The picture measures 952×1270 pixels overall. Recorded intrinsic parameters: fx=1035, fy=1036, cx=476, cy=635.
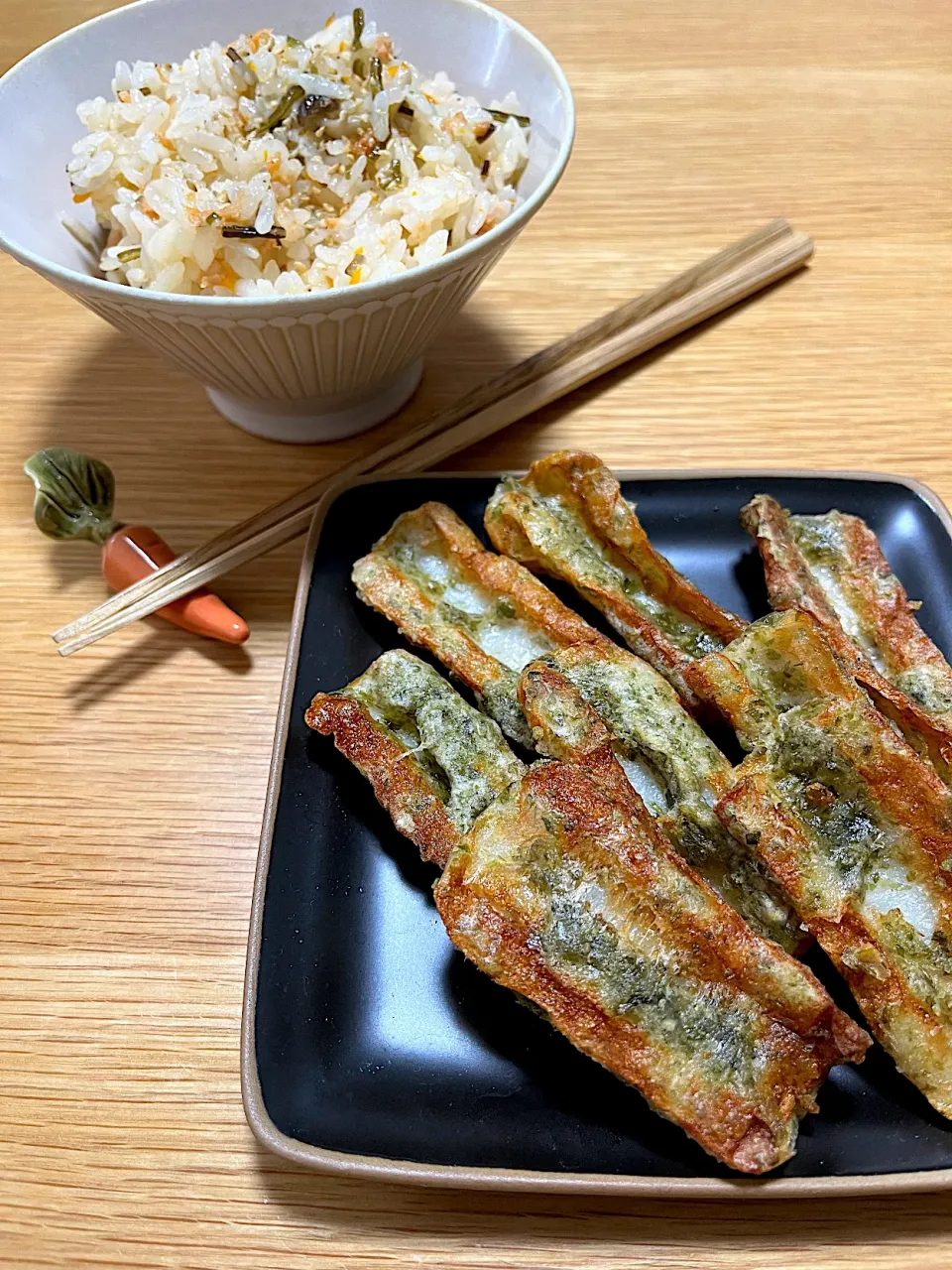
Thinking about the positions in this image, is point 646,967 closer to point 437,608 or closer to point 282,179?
point 437,608

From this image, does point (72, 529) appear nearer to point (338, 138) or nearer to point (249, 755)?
point (249, 755)

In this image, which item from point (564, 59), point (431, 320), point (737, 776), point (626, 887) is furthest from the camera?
point (564, 59)

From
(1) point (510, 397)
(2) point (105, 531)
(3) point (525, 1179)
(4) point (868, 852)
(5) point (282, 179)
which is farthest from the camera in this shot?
(1) point (510, 397)

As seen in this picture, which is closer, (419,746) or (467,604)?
(419,746)

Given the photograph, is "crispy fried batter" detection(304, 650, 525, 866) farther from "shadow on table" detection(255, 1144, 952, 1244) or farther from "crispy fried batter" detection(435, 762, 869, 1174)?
"shadow on table" detection(255, 1144, 952, 1244)

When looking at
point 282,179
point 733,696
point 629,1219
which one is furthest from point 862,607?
point 282,179

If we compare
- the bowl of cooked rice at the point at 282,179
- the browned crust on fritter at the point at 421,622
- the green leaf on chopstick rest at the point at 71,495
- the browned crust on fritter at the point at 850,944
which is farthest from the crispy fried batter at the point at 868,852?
the green leaf on chopstick rest at the point at 71,495

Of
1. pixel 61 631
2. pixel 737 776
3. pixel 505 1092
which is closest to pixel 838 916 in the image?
pixel 737 776
